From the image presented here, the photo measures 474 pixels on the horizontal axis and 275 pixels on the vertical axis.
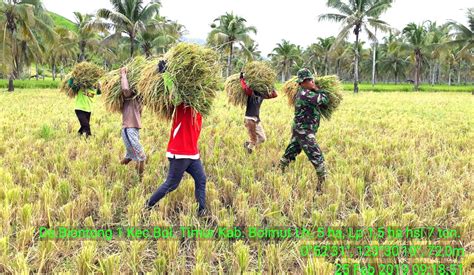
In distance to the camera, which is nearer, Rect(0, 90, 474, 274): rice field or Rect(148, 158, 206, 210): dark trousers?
Rect(0, 90, 474, 274): rice field

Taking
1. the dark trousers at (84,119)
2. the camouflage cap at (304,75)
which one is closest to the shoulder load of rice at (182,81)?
the camouflage cap at (304,75)

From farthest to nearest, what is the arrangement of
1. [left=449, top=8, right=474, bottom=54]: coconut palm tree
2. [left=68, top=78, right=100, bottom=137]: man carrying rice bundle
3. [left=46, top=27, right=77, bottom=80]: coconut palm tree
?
[left=449, top=8, right=474, bottom=54]: coconut palm tree, [left=46, top=27, right=77, bottom=80]: coconut palm tree, [left=68, top=78, right=100, bottom=137]: man carrying rice bundle

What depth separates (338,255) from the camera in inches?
102

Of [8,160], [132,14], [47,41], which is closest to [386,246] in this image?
[8,160]

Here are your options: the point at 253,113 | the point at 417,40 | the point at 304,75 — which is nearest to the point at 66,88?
the point at 253,113

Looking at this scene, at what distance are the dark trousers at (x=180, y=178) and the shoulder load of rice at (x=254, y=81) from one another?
107 inches

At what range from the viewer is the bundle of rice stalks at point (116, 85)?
13.1 ft

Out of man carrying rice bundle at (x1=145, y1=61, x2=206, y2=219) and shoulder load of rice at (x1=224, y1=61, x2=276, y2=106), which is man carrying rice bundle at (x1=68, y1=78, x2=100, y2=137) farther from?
man carrying rice bundle at (x1=145, y1=61, x2=206, y2=219)

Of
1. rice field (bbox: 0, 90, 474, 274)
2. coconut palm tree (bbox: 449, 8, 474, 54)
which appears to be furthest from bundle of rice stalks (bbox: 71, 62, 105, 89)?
coconut palm tree (bbox: 449, 8, 474, 54)

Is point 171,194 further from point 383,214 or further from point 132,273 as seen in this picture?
Answer: point 383,214

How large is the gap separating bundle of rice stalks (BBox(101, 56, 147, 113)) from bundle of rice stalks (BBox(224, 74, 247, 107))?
209cm

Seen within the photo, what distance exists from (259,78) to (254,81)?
0.10 metres

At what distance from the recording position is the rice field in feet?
8.07

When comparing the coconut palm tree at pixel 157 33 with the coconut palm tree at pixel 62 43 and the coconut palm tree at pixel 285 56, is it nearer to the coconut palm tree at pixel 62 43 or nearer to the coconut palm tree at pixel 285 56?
the coconut palm tree at pixel 62 43
